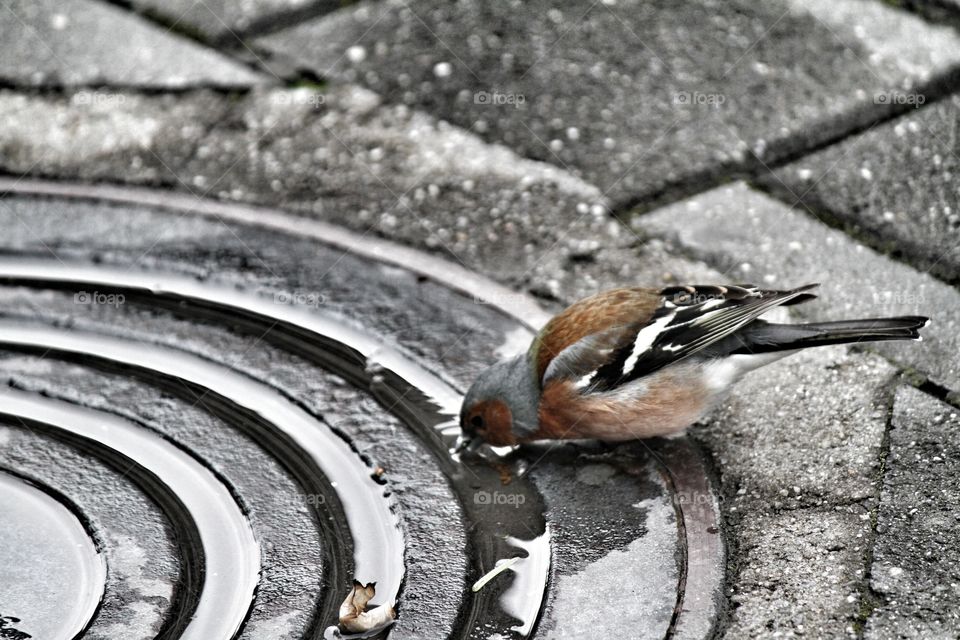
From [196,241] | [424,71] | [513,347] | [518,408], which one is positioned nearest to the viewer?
[518,408]

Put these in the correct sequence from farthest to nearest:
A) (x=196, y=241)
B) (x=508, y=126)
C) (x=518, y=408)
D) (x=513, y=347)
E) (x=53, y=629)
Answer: (x=508, y=126) < (x=196, y=241) < (x=513, y=347) < (x=518, y=408) < (x=53, y=629)

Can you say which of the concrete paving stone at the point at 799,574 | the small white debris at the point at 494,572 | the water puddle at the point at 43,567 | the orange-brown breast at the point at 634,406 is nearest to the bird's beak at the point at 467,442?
the orange-brown breast at the point at 634,406

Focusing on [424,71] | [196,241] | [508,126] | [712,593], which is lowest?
[712,593]

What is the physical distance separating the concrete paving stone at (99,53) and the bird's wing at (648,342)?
256 centimetres

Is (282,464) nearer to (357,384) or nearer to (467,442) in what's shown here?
(357,384)

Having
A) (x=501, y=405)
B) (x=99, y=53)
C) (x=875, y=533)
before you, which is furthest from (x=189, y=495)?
(x=99, y=53)

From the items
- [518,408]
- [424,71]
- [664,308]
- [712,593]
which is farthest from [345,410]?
[424,71]

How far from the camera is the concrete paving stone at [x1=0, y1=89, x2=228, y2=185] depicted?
4828 mm

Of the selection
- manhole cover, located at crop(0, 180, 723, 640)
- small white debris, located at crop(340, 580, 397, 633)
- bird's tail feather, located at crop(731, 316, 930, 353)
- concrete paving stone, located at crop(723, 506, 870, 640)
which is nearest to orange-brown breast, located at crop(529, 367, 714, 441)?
manhole cover, located at crop(0, 180, 723, 640)

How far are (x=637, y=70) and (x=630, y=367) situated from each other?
7.42ft

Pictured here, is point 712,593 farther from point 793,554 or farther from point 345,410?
point 345,410

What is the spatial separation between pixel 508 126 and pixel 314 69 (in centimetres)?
108

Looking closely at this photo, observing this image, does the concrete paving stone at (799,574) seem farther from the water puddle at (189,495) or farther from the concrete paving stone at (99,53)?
the concrete paving stone at (99,53)

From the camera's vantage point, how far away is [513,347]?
3904 millimetres
